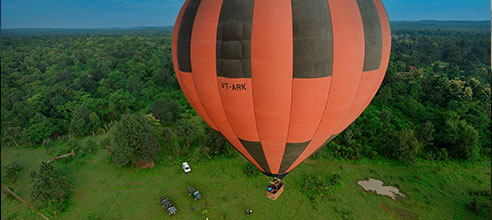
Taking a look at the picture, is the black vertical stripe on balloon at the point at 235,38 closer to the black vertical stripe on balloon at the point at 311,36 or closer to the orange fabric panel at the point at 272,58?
the orange fabric panel at the point at 272,58

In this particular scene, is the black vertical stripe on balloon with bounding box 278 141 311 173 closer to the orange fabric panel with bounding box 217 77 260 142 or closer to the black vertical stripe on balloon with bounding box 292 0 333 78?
the orange fabric panel with bounding box 217 77 260 142

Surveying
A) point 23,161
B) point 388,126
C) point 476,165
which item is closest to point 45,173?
point 23,161

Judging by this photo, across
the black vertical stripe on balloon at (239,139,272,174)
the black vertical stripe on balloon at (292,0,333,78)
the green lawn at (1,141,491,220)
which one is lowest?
the green lawn at (1,141,491,220)

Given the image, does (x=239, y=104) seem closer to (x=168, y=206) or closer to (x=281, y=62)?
(x=281, y=62)

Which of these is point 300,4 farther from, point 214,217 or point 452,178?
point 452,178

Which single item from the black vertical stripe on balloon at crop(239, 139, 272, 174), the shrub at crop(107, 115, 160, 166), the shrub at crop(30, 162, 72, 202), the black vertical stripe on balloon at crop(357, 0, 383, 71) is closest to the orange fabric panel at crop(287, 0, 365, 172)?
the black vertical stripe on balloon at crop(357, 0, 383, 71)
